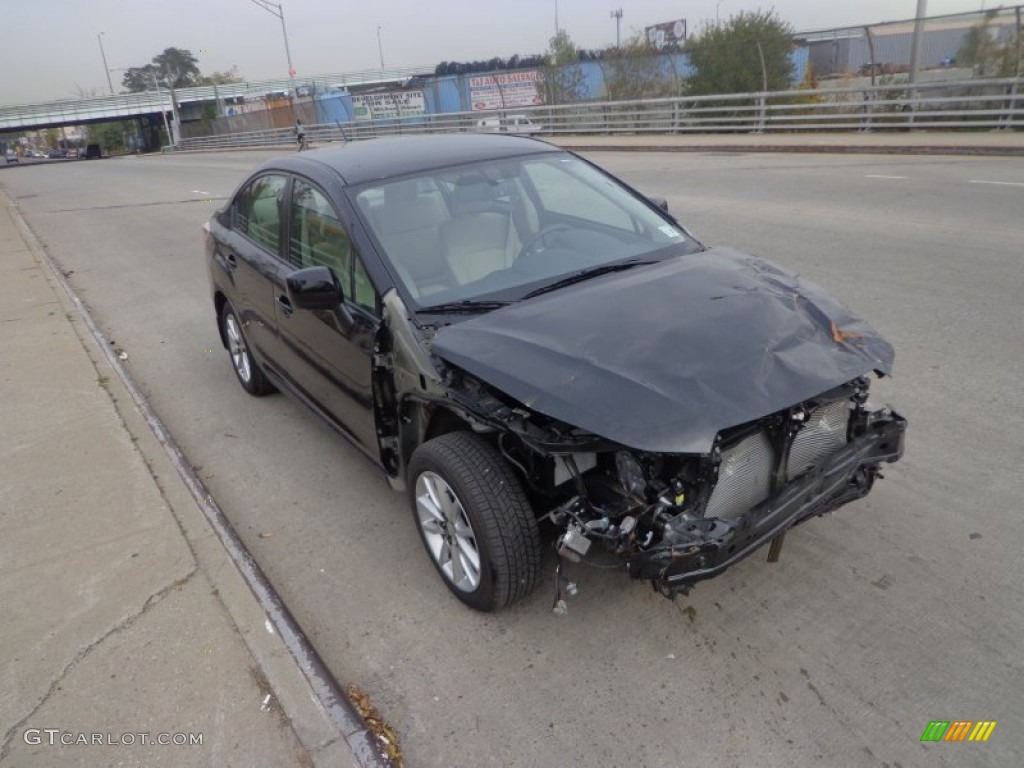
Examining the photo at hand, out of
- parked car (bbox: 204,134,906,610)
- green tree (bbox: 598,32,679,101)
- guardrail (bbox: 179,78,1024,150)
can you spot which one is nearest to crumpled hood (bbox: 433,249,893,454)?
parked car (bbox: 204,134,906,610)

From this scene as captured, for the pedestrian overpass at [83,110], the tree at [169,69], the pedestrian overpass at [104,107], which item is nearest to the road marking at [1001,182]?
the pedestrian overpass at [104,107]

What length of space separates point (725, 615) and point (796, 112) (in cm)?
2262

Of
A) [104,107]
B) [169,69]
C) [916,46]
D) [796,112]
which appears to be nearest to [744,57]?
[796,112]

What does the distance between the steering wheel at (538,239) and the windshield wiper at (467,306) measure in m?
0.45

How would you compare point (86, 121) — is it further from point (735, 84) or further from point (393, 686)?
point (393, 686)

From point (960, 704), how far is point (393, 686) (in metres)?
1.90

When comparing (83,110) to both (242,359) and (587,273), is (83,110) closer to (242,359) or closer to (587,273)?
(242,359)

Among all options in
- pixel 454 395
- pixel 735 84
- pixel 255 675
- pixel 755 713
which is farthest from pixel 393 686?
pixel 735 84

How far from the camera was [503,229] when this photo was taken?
3.80 m

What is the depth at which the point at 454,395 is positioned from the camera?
2.92 meters

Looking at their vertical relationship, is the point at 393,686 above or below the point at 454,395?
below

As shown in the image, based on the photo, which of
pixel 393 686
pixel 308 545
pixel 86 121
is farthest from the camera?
pixel 86 121

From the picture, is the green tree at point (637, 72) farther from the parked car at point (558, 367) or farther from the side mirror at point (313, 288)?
the side mirror at point (313, 288)

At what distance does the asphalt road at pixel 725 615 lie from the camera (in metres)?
2.48
